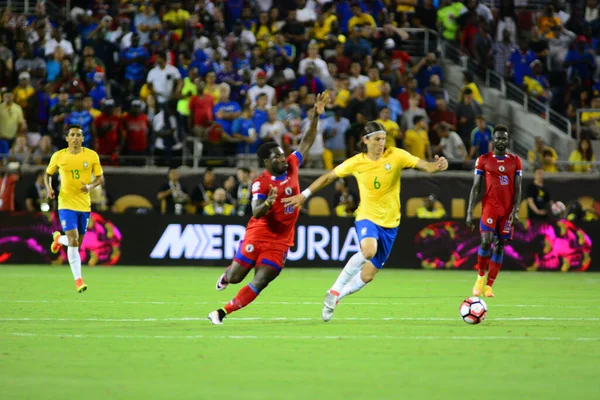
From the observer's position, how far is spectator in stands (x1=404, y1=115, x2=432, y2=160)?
24125mm

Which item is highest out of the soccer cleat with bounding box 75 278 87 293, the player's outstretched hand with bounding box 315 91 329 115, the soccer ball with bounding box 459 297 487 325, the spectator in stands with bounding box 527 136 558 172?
the player's outstretched hand with bounding box 315 91 329 115

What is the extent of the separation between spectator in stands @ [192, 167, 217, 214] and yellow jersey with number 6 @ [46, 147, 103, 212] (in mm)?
6653

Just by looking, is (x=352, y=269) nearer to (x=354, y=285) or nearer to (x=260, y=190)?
(x=354, y=285)

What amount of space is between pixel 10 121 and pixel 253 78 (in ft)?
18.3

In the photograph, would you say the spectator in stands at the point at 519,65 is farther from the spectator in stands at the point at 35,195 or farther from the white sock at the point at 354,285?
the white sock at the point at 354,285

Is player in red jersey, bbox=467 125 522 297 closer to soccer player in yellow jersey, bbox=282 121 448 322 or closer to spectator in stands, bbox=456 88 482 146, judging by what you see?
soccer player in yellow jersey, bbox=282 121 448 322

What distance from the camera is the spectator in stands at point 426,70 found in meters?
27.0

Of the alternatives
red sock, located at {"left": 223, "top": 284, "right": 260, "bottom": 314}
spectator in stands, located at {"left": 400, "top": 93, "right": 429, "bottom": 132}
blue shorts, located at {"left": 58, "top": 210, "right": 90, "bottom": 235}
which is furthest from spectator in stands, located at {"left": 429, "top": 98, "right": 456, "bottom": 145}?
red sock, located at {"left": 223, "top": 284, "right": 260, "bottom": 314}

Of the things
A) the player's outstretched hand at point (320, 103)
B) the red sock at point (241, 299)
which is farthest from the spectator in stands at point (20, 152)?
the red sock at point (241, 299)

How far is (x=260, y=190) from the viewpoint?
11914 mm

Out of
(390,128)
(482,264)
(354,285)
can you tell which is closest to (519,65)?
(390,128)

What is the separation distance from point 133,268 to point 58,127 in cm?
342

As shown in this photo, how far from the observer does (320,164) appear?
80.3 ft

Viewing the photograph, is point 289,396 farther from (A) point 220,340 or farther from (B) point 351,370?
(A) point 220,340
